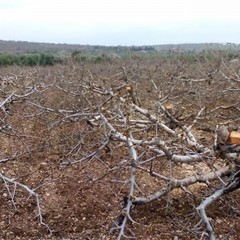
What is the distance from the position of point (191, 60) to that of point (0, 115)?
19.0ft

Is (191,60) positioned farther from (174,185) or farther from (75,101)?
(174,185)

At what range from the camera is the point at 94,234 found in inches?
140

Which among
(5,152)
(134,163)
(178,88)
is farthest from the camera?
(178,88)

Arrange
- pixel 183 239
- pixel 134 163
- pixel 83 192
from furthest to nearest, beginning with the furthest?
pixel 83 192 → pixel 183 239 → pixel 134 163

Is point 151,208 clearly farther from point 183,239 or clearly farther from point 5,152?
point 5,152

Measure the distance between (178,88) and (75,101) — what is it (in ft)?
9.03

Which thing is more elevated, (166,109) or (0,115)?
(166,109)

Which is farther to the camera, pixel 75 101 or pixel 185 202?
pixel 75 101

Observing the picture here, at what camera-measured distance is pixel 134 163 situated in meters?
3.19

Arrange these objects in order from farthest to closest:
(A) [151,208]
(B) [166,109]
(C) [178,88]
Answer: (C) [178,88] < (B) [166,109] < (A) [151,208]

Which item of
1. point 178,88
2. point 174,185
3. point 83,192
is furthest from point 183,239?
point 178,88

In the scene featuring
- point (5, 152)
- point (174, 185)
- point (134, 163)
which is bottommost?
point (5, 152)

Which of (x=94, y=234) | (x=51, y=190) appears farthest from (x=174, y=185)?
(x=51, y=190)

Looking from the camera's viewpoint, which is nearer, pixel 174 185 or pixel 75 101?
pixel 174 185
